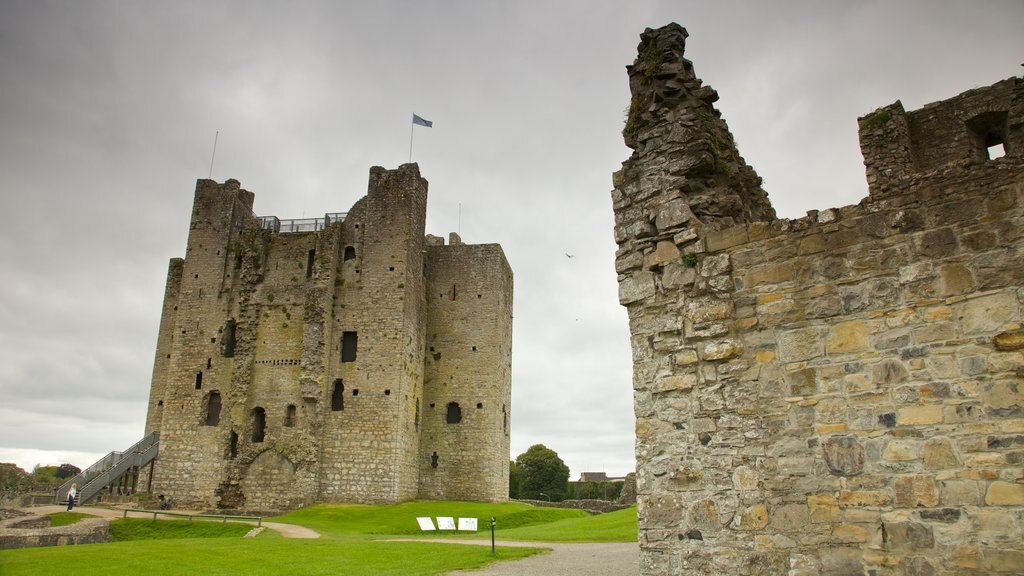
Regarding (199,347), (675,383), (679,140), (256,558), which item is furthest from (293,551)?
(199,347)

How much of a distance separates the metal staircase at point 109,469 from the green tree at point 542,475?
125 ft

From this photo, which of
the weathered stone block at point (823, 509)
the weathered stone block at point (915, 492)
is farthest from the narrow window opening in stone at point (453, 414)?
the weathered stone block at point (915, 492)

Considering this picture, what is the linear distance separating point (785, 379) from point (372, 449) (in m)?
27.2

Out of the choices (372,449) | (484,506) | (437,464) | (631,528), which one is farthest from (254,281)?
(631,528)

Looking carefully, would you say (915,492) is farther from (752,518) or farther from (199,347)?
(199,347)

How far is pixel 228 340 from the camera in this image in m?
34.4

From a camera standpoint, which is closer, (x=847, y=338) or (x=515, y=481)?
(x=847, y=338)

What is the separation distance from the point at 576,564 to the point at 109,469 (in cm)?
2867

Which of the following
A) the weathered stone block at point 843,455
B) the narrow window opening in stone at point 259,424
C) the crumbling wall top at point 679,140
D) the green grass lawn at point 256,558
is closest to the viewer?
the weathered stone block at point 843,455

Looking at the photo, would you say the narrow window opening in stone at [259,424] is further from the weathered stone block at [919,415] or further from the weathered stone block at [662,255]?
the weathered stone block at [919,415]

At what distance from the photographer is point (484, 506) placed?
103 ft

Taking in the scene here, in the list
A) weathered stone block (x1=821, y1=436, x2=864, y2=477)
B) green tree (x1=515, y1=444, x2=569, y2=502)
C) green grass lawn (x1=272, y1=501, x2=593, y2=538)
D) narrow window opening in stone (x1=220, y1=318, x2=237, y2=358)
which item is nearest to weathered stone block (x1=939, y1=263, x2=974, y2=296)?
weathered stone block (x1=821, y1=436, x2=864, y2=477)

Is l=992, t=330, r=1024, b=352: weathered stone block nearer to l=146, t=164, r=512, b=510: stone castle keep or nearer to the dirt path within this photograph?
the dirt path

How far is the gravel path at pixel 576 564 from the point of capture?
12617 millimetres
